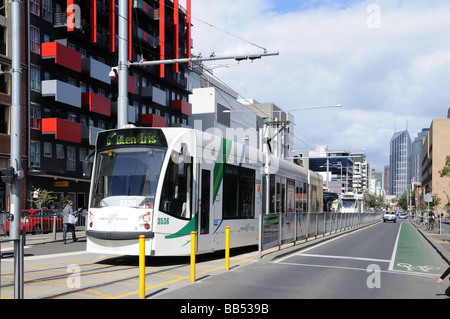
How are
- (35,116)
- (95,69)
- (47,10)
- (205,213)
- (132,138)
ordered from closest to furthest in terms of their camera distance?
(132,138), (205,213), (35,116), (47,10), (95,69)

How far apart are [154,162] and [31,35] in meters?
28.8

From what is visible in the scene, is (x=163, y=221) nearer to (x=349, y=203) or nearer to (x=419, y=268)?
(x=419, y=268)

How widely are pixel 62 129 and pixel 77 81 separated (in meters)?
5.61

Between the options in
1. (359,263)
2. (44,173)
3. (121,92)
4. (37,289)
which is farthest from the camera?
(44,173)

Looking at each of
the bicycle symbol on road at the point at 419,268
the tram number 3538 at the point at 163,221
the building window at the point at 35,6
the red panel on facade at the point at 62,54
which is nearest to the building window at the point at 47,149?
the red panel on facade at the point at 62,54

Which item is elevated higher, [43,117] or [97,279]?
[43,117]

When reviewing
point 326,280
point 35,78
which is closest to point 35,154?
point 35,78

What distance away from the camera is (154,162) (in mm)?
11805

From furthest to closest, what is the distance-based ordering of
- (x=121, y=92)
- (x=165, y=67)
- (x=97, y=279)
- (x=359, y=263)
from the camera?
(x=165, y=67)
(x=121, y=92)
(x=359, y=263)
(x=97, y=279)

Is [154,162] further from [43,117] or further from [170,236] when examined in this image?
[43,117]

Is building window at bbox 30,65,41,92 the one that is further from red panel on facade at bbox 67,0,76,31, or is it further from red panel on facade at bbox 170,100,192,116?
red panel on facade at bbox 170,100,192,116

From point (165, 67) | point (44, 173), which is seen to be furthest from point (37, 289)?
point (165, 67)

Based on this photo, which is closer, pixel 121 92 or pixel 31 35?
pixel 121 92

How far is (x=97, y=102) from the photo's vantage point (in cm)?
4184
